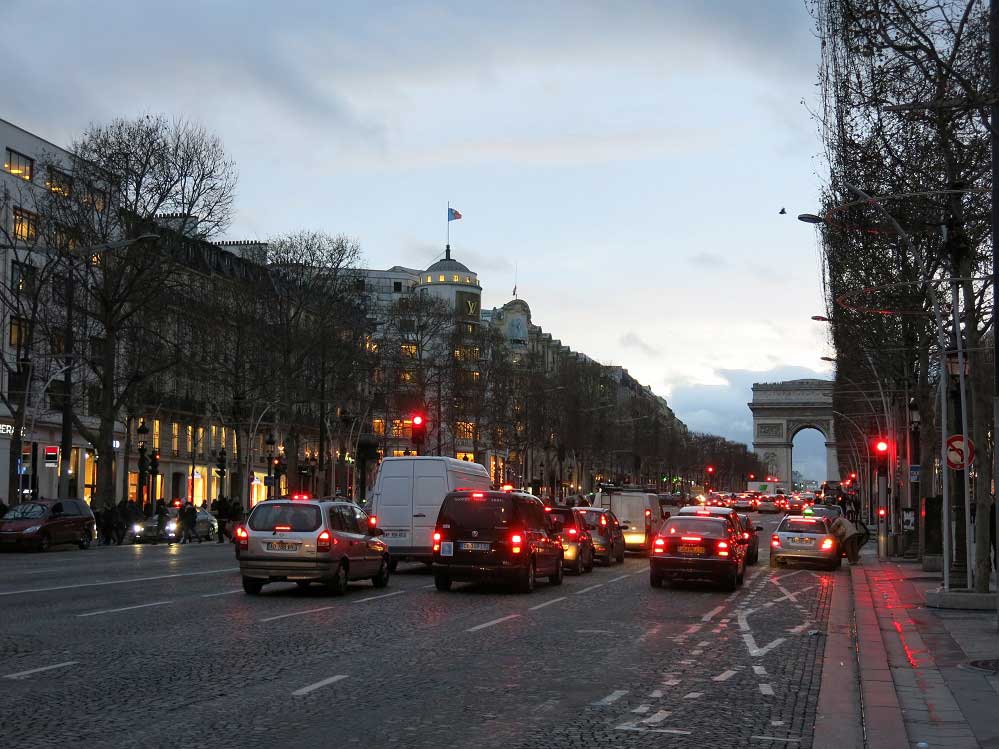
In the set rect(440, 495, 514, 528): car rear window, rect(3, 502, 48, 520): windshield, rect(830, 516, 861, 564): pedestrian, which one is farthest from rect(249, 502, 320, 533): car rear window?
rect(3, 502, 48, 520): windshield

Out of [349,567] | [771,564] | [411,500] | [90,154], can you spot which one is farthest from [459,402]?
[349,567]

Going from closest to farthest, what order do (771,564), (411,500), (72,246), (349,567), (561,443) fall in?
(349,567), (411,500), (771,564), (72,246), (561,443)

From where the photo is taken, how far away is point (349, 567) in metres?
23.1

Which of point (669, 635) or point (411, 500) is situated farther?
point (411, 500)

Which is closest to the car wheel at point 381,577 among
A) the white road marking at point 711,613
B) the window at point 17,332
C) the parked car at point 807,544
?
the white road marking at point 711,613

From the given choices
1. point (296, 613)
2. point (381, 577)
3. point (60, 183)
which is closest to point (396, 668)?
point (296, 613)

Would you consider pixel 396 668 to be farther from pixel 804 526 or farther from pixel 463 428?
pixel 463 428

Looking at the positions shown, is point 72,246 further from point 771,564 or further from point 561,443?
point 561,443

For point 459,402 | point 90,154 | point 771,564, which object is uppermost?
point 90,154

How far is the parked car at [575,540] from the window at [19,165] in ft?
119

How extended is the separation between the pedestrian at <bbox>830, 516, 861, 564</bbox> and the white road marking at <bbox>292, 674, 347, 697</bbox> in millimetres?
27460

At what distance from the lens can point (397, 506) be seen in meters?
29.7

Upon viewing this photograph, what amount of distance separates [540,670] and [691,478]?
17975 cm

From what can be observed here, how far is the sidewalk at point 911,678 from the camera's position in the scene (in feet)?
33.1
